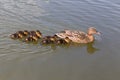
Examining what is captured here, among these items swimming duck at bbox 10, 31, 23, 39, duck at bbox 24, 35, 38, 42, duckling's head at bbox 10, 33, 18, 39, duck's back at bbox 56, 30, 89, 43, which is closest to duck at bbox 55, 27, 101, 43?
duck's back at bbox 56, 30, 89, 43

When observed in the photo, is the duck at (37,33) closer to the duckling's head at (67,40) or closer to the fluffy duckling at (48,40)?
the fluffy duckling at (48,40)

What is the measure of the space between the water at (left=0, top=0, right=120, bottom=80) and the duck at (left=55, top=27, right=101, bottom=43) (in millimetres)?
198

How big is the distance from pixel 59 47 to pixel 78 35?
2.44ft

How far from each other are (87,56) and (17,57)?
161 cm

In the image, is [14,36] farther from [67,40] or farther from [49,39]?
[67,40]

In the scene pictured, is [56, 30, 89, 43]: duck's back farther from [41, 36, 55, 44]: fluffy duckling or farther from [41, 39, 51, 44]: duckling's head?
[41, 39, 51, 44]: duckling's head

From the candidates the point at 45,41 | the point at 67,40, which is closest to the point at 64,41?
the point at 67,40

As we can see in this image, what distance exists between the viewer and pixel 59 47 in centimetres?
702

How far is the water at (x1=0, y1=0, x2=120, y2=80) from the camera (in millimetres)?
5789

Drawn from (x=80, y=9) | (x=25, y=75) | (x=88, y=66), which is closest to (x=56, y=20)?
(x=80, y=9)

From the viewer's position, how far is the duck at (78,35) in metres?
7.50

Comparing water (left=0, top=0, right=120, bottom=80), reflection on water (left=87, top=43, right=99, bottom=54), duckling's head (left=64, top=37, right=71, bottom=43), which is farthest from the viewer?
duckling's head (left=64, top=37, right=71, bottom=43)

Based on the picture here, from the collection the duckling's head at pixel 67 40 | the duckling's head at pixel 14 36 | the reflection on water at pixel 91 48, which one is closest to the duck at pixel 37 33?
the duckling's head at pixel 14 36

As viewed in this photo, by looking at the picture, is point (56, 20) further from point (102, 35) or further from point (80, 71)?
point (80, 71)
